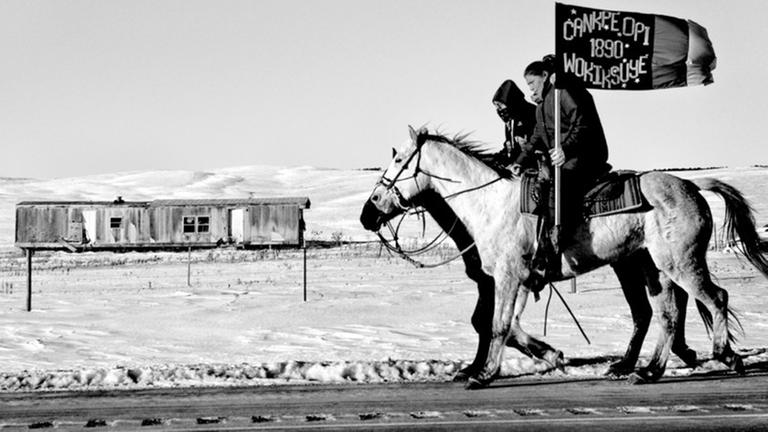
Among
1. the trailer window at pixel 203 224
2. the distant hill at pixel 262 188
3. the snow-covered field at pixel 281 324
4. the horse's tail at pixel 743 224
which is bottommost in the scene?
the snow-covered field at pixel 281 324

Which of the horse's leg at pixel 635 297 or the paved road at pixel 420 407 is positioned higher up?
the horse's leg at pixel 635 297

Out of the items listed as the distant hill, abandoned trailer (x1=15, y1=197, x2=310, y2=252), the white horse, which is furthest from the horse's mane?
the distant hill

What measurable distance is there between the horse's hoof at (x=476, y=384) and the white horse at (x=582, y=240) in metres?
0.01

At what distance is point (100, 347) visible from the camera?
1255cm

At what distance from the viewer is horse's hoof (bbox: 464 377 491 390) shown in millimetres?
8422

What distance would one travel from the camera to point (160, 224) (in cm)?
4772

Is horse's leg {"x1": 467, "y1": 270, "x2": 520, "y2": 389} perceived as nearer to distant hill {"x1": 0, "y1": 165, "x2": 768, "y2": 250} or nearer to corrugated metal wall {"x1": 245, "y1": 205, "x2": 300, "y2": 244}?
corrugated metal wall {"x1": 245, "y1": 205, "x2": 300, "y2": 244}

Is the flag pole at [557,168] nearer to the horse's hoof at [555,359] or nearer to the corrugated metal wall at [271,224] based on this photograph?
the horse's hoof at [555,359]

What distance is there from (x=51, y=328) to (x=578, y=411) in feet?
34.0

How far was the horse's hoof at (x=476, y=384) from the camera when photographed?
8.42m

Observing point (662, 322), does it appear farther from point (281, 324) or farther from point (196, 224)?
point (196, 224)

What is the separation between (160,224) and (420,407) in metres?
42.0

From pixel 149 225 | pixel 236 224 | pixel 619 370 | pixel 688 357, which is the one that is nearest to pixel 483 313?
pixel 619 370

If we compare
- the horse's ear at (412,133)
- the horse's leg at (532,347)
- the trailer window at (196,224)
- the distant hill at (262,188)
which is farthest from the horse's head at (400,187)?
the distant hill at (262,188)
